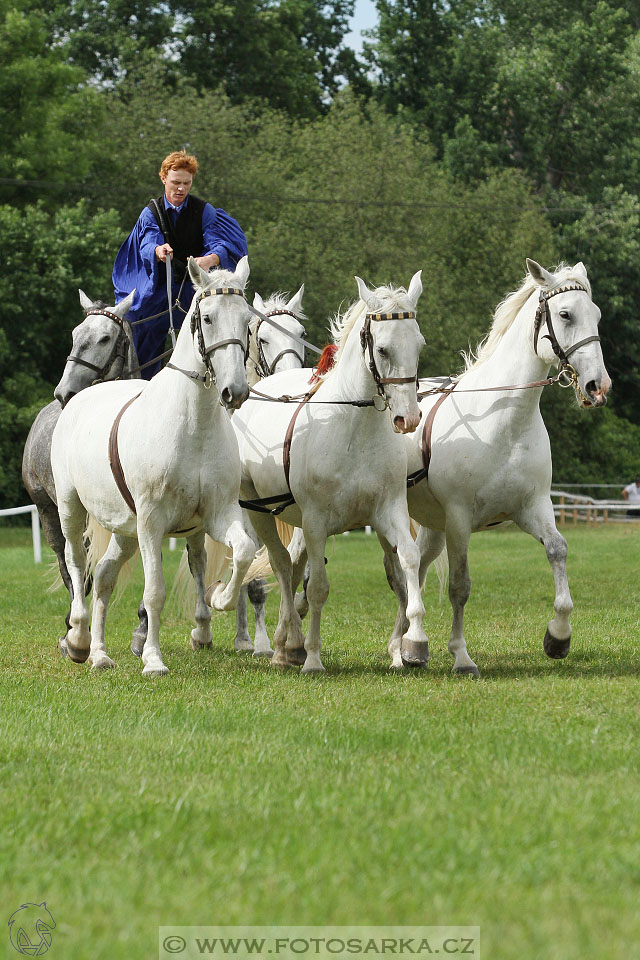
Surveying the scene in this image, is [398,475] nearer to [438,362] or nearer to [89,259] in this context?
[89,259]

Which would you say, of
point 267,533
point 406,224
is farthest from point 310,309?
point 267,533

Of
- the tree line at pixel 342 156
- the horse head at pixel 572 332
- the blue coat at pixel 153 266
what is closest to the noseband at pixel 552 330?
the horse head at pixel 572 332

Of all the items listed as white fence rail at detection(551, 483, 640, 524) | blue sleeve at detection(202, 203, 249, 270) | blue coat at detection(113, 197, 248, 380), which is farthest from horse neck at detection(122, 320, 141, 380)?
white fence rail at detection(551, 483, 640, 524)

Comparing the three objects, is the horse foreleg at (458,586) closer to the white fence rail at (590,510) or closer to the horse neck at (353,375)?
the horse neck at (353,375)

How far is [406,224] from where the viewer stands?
135 feet

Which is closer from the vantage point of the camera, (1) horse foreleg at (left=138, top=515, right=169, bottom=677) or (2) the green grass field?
(2) the green grass field

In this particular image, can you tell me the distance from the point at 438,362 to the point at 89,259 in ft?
39.4

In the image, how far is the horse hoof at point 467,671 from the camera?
332 inches

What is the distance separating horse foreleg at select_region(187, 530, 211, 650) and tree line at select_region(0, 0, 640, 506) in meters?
22.7

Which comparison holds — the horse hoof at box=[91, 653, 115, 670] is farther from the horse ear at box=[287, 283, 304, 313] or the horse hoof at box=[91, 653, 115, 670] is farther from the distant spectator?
the distant spectator

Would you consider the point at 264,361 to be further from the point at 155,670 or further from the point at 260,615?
the point at 155,670

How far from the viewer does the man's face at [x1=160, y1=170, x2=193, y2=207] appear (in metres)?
10.4

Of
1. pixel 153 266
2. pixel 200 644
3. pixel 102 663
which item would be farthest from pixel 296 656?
pixel 153 266

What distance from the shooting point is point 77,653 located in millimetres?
9477
